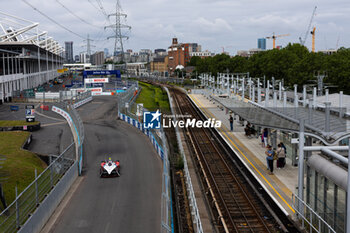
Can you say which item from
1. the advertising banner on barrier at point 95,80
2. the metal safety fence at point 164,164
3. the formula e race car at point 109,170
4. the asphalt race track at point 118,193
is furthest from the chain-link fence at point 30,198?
the advertising banner on barrier at point 95,80

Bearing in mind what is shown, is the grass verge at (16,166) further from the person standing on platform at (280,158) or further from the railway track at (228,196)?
the person standing on platform at (280,158)

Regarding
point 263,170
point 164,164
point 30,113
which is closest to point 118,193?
point 164,164

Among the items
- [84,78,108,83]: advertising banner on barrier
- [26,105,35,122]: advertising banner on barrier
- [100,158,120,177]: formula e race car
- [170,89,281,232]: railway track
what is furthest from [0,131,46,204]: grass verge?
[84,78,108,83]: advertising banner on barrier

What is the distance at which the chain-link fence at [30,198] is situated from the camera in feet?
36.6

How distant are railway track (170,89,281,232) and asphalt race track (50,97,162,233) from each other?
2359 millimetres

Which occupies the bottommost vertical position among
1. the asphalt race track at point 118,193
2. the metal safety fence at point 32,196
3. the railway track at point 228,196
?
the railway track at point 228,196

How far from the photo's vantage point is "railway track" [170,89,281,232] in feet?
44.2

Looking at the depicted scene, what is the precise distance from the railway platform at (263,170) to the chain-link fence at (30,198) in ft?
28.1

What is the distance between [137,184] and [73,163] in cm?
337

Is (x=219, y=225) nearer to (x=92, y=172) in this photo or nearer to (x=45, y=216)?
(x=45, y=216)

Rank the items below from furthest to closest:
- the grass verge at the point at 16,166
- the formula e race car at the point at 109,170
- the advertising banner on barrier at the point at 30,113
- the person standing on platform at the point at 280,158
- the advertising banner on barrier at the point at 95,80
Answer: the advertising banner on barrier at the point at 95,80 → the advertising banner on barrier at the point at 30,113 → the person standing on platform at the point at 280,158 → the formula e race car at the point at 109,170 → the grass verge at the point at 16,166

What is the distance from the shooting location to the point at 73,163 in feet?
59.9

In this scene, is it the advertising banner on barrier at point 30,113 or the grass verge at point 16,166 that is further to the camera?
the advertising banner on barrier at point 30,113

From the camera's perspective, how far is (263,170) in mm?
19422
